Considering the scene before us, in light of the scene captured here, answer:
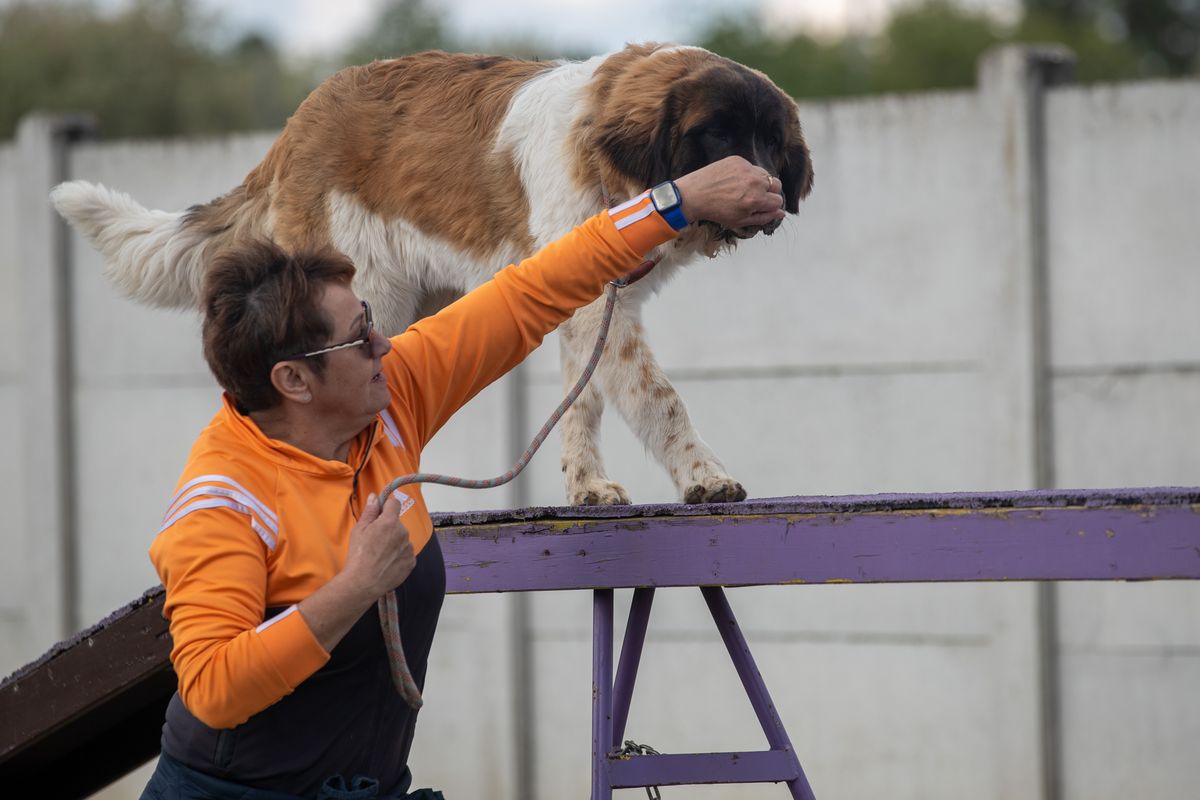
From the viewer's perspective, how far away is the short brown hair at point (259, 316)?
2.46 meters

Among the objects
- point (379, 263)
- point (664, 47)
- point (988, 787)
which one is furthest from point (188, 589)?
point (988, 787)

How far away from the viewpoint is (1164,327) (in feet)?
20.7

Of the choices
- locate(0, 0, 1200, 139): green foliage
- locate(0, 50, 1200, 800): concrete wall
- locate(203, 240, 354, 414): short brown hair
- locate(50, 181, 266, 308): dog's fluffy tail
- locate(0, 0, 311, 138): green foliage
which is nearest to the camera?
locate(203, 240, 354, 414): short brown hair

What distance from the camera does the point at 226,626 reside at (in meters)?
2.24

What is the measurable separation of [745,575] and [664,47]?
4.47 ft

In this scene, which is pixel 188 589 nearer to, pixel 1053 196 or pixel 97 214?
pixel 97 214

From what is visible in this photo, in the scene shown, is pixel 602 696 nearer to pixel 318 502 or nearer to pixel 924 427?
pixel 318 502

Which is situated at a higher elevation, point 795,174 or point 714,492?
point 795,174

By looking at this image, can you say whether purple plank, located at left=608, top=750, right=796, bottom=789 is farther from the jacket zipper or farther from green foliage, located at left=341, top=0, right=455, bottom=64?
green foliage, located at left=341, top=0, right=455, bottom=64

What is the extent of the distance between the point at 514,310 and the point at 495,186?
891 mm

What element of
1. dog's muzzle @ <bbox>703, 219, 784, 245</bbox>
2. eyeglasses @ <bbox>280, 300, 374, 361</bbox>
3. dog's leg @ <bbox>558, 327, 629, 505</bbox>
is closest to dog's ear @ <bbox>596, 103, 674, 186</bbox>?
dog's muzzle @ <bbox>703, 219, 784, 245</bbox>

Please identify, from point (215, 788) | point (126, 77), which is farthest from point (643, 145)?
point (126, 77)

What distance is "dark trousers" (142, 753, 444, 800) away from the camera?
2510 millimetres

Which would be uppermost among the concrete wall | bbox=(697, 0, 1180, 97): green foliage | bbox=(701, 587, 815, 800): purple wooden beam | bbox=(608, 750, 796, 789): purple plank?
bbox=(697, 0, 1180, 97): green foliage
